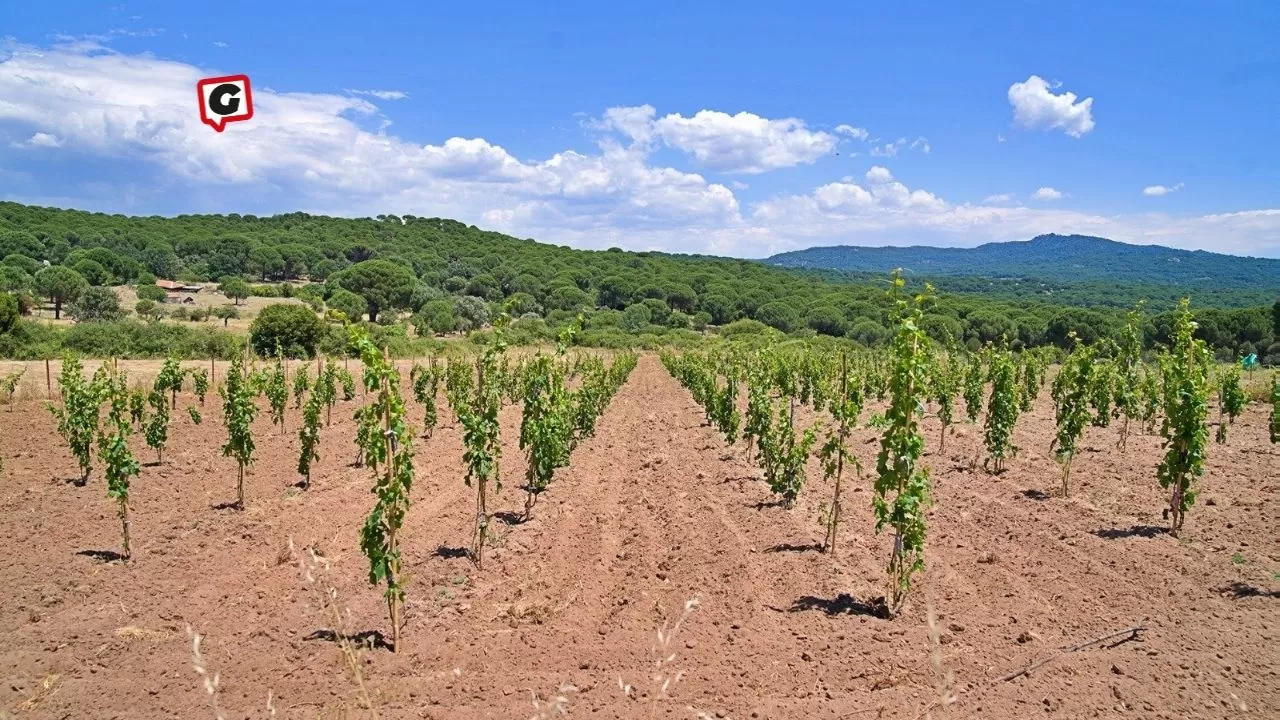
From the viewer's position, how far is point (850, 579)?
8047mm

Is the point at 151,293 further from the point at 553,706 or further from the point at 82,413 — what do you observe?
the point at 553,706

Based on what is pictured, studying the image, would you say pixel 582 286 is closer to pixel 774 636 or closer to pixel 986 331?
pixel 986 331

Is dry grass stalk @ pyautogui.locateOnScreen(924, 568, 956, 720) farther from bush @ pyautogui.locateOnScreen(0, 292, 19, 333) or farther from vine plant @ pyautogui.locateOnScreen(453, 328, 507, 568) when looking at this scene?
bush @ pyautogui.locateOnScreen(0, 292, 19, 333)

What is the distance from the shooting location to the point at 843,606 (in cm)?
723

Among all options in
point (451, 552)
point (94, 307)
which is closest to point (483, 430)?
point (451, 552)

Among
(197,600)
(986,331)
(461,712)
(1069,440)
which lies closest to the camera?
(461,712)

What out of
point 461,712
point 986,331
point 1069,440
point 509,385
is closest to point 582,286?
point 986,331

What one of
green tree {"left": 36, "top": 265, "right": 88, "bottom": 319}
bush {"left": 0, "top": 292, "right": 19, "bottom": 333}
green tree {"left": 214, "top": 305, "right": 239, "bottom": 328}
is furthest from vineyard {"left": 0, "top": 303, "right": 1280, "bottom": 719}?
green tree {"left": 36, "top": 265, "right": 88, "bottom": 319}

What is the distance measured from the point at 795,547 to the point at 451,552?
420cm

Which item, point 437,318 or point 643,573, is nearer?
point 643,573

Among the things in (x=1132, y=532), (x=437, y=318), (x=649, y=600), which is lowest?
(x=649, y=600)

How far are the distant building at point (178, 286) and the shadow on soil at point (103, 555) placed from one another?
Answer: 6094cm

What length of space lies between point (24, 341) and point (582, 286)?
2672 inches

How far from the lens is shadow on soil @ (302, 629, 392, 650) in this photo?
634 centimetres
